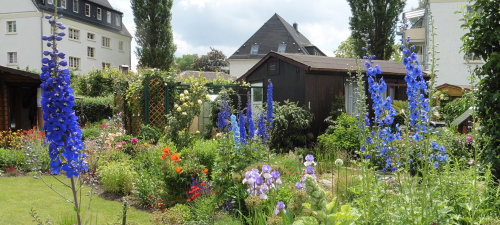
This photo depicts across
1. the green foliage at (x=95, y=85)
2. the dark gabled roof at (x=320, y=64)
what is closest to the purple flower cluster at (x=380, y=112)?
the dark gabled roof at (x=320, y=64)

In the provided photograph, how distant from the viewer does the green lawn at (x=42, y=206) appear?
217 inches

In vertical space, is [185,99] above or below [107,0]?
below

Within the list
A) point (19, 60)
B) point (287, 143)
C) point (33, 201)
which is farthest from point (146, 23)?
point (33, 201)

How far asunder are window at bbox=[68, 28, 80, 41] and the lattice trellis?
20.8 m

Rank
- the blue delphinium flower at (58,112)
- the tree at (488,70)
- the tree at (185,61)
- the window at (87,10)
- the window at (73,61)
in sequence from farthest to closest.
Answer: the tree at (185,61)
the window at (87,10)
the window at (73,61)
the tree at (488,70)
the blue delphinium flower at (58,112)

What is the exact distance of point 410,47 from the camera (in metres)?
3.33

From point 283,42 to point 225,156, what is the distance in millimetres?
29553

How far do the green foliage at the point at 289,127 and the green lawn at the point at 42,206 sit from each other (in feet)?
17.1

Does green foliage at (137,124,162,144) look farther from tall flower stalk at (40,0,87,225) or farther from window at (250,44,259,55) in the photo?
window at (250,44,259,55)

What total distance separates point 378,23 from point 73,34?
21991 millimetres

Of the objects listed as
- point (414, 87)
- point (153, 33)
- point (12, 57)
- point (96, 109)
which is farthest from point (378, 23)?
point (12, 57)

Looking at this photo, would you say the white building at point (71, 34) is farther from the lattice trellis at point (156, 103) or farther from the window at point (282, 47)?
the lattice trellis at point (156, 103)

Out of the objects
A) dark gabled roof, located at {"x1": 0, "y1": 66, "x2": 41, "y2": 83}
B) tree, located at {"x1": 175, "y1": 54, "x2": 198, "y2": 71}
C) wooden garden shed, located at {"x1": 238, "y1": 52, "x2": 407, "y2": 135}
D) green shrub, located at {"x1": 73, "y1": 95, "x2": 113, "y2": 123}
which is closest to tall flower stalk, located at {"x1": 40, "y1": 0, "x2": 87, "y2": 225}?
wooden garden shed, located at {"x1": 238, "y1": 52, "x2": 407, "y2": 135}

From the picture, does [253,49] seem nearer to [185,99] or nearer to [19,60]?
[19,60]
